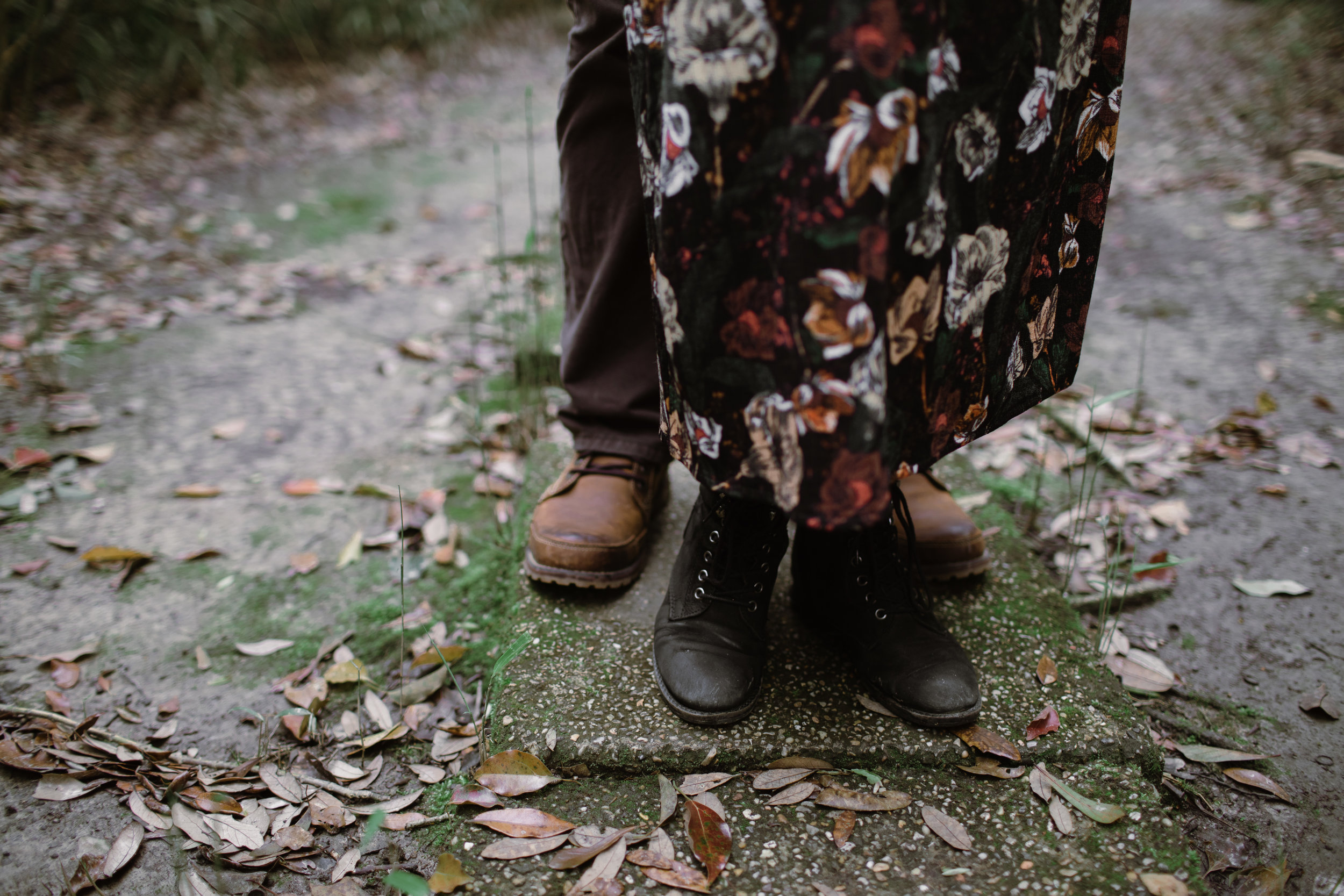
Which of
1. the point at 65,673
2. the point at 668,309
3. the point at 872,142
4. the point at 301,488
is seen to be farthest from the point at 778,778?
the point at 301,488

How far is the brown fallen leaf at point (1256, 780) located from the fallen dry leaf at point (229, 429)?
6.94 ft

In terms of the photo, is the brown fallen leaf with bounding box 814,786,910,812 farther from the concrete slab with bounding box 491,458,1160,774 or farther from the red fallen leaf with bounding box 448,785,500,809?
the red fallen leaf with bounding box 448,785,500,809

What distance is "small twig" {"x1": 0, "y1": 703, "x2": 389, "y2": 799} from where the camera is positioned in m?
1.04

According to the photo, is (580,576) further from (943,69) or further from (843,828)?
(943,69)

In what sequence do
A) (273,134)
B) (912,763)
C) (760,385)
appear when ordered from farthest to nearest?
(273,134)
(912,763)
(760,385)

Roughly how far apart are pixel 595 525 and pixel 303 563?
2.18ft

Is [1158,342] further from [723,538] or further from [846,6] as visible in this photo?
[846,6]

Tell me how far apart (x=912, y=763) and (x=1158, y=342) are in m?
1.94

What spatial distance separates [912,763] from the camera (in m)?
0.98

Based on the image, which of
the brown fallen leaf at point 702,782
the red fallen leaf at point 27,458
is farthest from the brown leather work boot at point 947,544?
the red fallen leaf at point 27,458

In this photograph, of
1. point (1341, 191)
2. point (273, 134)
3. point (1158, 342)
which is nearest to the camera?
point (1158, 342)

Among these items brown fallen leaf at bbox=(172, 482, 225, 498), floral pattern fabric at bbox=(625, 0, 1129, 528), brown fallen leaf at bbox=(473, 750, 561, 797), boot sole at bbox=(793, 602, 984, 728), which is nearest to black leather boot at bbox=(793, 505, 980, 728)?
boot sole at bbox=(793, 602, 984, 728)

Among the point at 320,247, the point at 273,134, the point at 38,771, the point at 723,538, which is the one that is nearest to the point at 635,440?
the point at 723,538

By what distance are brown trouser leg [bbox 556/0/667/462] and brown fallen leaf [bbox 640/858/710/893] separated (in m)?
0.68
